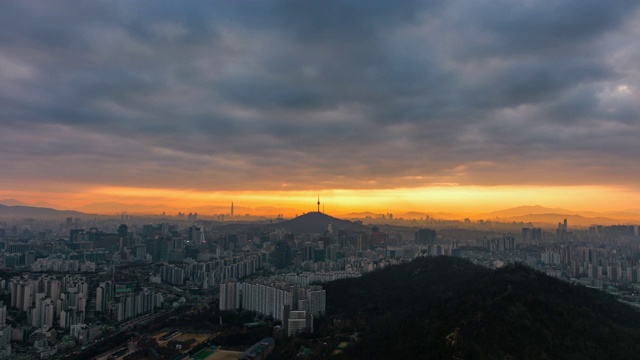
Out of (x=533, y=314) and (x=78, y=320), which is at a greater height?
(x=533, y=314)

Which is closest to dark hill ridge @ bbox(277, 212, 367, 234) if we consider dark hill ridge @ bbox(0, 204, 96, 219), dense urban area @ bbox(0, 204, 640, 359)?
dense urban area @ bbox(0, 204, 640, 359)

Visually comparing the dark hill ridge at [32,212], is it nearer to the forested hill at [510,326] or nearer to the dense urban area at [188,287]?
the dense urban area at [188,287]

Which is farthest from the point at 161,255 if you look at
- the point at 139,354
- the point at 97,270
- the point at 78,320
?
the point at 139,354

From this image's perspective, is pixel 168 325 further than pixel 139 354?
Yes

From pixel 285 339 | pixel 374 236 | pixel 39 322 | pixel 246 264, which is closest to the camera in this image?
pixel 285 339

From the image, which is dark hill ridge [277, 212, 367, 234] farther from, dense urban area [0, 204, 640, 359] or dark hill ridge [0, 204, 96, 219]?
dark hill ridge [0, 204, 96, 219]

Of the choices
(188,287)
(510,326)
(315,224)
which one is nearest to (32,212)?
(315,224)

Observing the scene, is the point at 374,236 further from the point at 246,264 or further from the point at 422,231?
the point at 246,264

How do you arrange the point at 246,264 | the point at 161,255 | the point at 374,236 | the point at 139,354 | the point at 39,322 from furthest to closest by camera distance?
the point at 374,236 → the point at 161,255 → the point at 246,264 → the point at 39,322 → the point at 139,354
